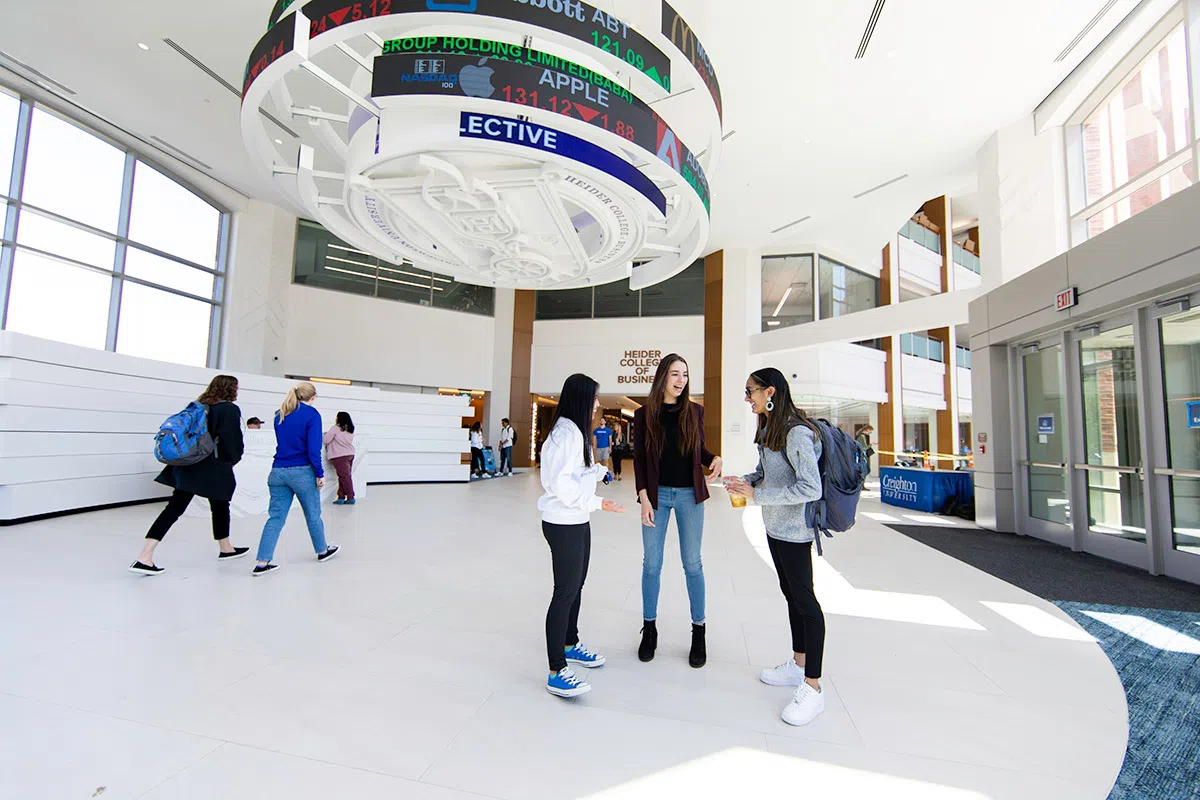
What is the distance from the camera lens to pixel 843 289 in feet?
52.5

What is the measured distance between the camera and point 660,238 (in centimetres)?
792

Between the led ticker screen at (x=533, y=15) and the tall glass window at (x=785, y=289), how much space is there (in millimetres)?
12145

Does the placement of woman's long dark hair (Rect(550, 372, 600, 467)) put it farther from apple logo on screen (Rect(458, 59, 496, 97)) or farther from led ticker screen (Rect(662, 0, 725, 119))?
led ticker screen (Rect(662, 0, 725, 119))

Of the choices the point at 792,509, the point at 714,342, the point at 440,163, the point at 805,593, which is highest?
the point at 714,342

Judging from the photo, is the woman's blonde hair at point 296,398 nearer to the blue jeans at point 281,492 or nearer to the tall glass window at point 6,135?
the blue jeans at point 281,492

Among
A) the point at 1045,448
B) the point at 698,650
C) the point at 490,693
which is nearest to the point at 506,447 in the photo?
the point at 1045,448

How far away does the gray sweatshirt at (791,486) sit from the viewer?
7.13 ft

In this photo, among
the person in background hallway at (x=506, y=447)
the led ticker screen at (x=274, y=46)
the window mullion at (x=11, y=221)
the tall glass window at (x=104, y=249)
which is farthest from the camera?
the person in background hallway at (x=506, y=447)

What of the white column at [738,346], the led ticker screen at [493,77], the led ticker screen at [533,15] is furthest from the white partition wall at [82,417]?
the white column at [738,346]

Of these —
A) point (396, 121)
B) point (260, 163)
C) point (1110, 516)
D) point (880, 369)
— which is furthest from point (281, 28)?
point (880, 369)

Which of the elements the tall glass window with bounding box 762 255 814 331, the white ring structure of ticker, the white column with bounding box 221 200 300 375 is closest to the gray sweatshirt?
the white ring structure of ticker

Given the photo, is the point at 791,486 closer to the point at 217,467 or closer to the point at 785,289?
the point at 217,467

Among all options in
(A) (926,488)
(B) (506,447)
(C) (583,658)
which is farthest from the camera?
(B) (506,447)

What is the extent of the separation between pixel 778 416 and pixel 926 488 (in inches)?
330
